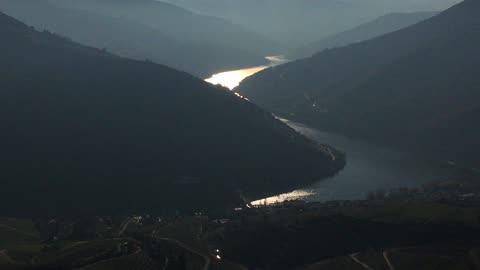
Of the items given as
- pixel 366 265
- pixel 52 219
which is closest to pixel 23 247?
pixel 52 219

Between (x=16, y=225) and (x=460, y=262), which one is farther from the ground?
(x=460, y=262)

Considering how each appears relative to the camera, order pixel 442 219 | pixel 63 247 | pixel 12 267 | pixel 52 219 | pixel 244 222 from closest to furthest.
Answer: pixel 12 267 → pixel 63 247 → pixel 442 219 → pixel 244 222 → pixel 52 219

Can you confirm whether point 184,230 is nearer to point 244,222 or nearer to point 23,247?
point 244,222

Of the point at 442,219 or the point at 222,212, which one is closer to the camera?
the point at 442,219

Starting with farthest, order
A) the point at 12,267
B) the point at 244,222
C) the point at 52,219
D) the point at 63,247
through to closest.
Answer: the point at 52,219
the point at 244,222
the point at 63,247
the point at 12,267

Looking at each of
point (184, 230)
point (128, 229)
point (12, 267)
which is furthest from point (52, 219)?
point (12, 267)

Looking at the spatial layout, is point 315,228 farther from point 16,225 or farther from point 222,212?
point 16,225

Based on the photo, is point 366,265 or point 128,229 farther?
point 128,229

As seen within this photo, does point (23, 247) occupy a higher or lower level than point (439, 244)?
lower

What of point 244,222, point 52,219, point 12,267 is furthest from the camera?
point 52,219
